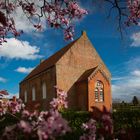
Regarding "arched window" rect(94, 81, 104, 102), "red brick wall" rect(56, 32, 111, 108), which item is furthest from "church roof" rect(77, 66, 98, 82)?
"arched window" rect(94, 81, 104, 102)

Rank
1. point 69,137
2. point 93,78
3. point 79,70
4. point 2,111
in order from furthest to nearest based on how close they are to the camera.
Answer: point 79,70 < point 93,78 < point 69,137 < point 2,111

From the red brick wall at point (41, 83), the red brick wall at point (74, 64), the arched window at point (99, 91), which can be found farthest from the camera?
the red brick wall at point (41, 83)

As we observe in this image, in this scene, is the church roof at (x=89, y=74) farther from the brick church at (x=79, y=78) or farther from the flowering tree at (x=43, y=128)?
the flowering tree at (x=43, y=128)

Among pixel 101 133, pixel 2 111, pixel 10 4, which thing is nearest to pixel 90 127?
pixel 101 133

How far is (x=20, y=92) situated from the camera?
53906 millimetres

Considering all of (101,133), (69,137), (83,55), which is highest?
(83,55)

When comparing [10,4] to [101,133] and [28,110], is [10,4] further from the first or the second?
[101,133]

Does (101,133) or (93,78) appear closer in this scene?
(101,133)

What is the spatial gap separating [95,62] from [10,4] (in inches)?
1298

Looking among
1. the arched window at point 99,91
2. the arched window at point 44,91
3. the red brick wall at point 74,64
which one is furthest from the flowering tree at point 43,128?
the arched window at point 44,91

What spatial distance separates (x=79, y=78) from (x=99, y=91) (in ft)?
9.90

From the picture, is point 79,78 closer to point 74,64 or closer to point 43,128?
point 74,64

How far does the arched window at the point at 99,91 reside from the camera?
3616cm

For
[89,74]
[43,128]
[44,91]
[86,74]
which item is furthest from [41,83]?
[43,128]
